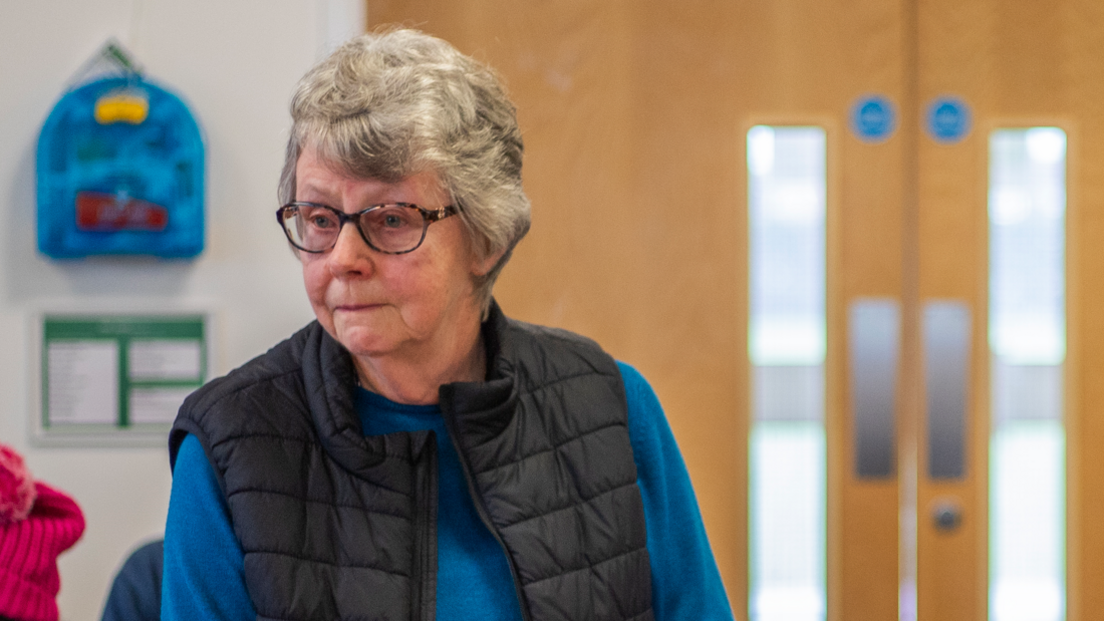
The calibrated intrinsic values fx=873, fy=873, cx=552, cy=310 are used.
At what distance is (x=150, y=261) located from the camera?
1.70m

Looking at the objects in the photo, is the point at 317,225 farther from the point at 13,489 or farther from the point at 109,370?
the point at 109,370

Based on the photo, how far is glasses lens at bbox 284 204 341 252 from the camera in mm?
935

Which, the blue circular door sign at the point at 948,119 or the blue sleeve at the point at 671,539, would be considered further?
the blue circular door sign at the point at 948,119

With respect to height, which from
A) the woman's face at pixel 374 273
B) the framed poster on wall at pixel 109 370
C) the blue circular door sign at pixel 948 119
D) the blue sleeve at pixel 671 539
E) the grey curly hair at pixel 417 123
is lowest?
the blue sleeve at pixel 671 539

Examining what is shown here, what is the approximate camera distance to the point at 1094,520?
1.81m

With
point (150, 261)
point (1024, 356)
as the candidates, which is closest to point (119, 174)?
point (150, 261)

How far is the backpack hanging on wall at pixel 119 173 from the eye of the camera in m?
1.65

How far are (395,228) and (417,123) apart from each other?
0.11 m

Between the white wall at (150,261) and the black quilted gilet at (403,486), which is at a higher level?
the white wall at (150,261)

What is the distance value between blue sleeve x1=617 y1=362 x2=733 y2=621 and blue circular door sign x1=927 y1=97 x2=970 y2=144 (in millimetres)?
1055

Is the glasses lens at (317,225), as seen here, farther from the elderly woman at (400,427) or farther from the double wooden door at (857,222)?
the double wooden door at (857,222)

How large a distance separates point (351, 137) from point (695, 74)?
105 cm

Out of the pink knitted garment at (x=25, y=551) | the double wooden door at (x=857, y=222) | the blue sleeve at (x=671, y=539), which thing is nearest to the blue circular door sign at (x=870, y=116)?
the double wooden door at (x=857, y=222)

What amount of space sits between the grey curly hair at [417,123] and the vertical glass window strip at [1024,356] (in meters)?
1.23
